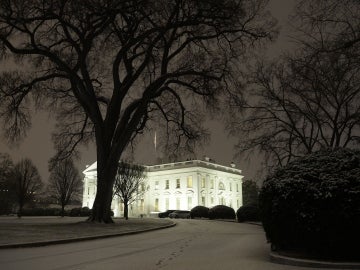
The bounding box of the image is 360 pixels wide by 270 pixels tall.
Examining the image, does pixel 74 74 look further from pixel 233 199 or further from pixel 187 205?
pixel 233 199

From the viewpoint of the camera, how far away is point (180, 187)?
94500 mm

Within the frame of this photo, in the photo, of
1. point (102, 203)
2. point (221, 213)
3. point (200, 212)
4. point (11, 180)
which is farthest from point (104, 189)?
point (11, 180)

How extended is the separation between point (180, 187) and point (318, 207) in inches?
3408

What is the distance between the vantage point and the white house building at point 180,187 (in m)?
92.1

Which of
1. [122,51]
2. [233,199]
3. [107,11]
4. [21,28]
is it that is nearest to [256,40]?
[122,51]

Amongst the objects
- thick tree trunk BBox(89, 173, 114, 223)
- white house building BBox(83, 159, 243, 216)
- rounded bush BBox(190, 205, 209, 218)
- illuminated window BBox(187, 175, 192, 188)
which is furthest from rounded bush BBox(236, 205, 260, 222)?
illuminated window BBox(187, 175, 192, 188)

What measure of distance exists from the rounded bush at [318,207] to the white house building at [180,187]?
257ft

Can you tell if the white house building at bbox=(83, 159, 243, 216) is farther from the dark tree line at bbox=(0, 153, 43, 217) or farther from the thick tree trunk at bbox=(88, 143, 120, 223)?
the thick tree trunk at bbox=(88, 143, 120, 223)

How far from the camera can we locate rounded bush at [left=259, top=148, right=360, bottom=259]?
834 centimetres

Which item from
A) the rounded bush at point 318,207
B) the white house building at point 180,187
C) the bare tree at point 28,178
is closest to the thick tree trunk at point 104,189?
the rounded bush at point 318,207

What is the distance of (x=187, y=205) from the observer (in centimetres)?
9225

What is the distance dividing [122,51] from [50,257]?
55.4 feet

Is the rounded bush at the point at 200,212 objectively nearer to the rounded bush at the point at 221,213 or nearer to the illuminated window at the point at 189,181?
the rounded bush at the point at 221,213

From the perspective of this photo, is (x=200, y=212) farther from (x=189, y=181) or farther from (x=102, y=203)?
(x=189, y=181)
